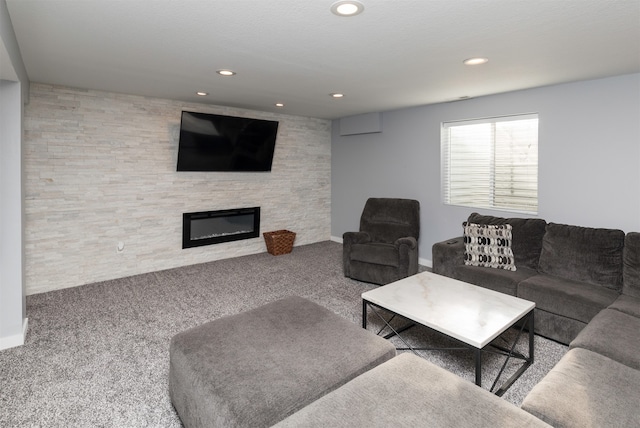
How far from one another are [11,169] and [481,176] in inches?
186

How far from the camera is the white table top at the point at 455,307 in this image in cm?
207

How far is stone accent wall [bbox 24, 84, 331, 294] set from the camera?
3738mm

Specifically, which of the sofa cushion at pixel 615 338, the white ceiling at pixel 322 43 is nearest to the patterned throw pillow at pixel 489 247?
the sofa cushion at pixel 615 338

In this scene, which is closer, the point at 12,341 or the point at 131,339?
the point at 12,341

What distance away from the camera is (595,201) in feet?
11.2

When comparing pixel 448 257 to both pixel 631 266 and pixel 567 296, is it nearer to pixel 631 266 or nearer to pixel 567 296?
pixel 567 296

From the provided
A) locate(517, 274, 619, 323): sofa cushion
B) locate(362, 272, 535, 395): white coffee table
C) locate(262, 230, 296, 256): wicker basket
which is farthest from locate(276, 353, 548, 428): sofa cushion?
locate(262, 230, 296, 256): wicker basket

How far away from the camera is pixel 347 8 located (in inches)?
73.5

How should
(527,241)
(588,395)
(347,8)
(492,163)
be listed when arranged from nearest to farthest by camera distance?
(588,395), (347,8), (527,241), (492,163)

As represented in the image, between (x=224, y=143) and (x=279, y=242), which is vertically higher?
(x=224, y=143)

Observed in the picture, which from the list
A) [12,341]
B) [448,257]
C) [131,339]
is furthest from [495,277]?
[12,341]

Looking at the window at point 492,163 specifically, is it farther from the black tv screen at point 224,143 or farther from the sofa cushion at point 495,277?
the black tv screen at point 224,143

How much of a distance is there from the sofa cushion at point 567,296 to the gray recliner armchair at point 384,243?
130 cm

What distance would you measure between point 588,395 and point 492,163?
3331 mm
